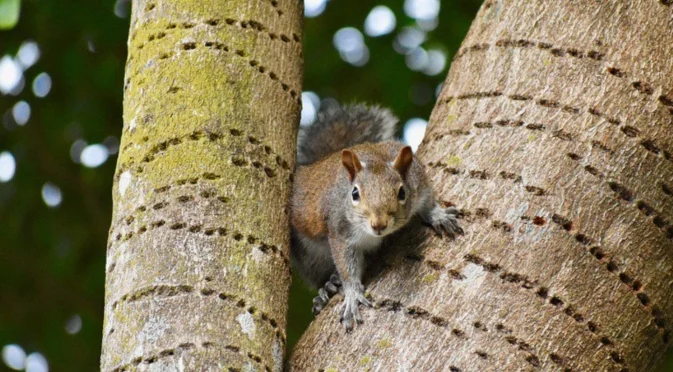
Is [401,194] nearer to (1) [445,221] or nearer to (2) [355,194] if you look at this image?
(2) [355,194]

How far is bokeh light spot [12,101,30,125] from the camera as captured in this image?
414cm

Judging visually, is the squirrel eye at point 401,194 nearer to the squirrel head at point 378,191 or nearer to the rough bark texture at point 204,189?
the squirrel head at point 378,191

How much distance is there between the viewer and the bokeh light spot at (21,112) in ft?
13.6

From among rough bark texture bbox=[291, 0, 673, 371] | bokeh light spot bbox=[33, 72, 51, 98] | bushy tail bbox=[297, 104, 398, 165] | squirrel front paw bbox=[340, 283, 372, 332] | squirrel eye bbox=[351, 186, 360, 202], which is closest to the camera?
rough bark texture bbox=[291, 0, 673, 371]

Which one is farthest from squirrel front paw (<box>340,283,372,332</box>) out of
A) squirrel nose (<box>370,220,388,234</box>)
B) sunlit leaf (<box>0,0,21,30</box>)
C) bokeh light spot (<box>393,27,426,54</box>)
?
bokeh light spot (<box>393,27,426,54</box>)

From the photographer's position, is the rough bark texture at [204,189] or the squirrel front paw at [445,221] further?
the squirrel front paw at [445,221]

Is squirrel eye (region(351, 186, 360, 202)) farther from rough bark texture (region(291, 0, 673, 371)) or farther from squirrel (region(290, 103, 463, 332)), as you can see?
rough bark texture (region(291, 0, 673, 371))

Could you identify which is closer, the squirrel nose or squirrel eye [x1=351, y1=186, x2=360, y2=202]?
the squirrel nose

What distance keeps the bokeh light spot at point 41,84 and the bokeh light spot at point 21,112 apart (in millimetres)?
82

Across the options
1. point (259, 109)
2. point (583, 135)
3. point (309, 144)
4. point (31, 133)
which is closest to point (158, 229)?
point (259, 109)

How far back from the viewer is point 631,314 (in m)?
1.81

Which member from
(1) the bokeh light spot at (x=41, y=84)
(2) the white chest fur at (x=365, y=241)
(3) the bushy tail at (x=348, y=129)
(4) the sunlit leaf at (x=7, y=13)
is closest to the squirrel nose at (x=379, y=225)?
(2) the white chest fur at (x=365, y=241)

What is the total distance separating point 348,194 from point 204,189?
850 millimetres

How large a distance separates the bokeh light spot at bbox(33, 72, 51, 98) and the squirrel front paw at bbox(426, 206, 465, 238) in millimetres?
2640
